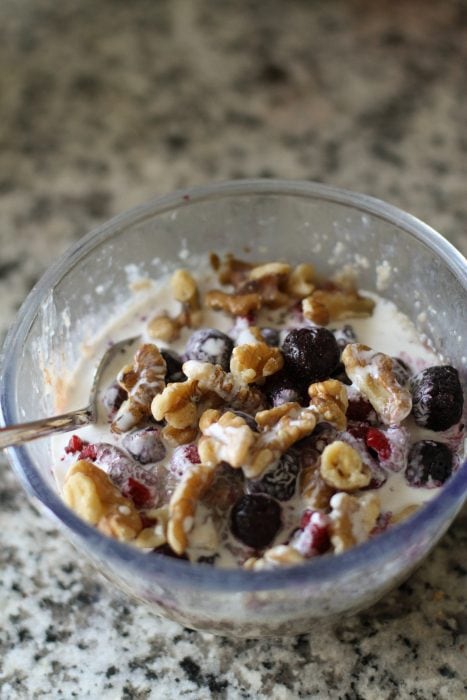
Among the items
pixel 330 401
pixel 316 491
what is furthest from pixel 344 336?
pixel 316 491

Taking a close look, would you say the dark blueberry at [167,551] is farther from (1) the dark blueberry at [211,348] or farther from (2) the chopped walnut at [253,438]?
(1) the dark blueberry at [211,348]

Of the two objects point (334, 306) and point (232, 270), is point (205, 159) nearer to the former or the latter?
point (232, 270)

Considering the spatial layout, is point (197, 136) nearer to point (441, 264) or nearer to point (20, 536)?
point (441, 264)

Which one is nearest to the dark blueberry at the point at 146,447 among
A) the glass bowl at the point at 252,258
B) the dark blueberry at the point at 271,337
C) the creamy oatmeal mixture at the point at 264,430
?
the creamy oatmeal mixture at the point at 264,430

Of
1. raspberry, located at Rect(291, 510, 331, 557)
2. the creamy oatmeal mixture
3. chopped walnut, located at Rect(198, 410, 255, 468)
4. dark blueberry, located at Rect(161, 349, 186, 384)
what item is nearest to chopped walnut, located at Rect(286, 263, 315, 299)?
the creamy oatmeal mixture

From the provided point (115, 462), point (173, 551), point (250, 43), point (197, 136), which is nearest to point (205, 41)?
point (250, 43)

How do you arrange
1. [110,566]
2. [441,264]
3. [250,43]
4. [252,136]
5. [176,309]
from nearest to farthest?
1. [110,566]
2. [441,264]
3. [176,309]
4. [252,136]
5. [250,43]
